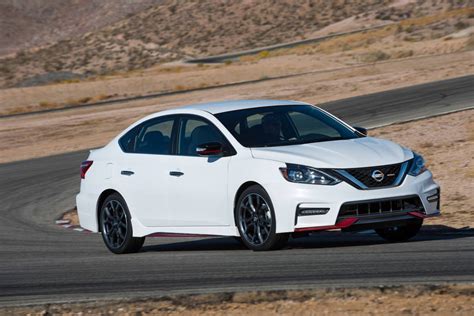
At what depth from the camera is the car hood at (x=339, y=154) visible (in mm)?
10570

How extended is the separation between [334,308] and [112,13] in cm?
12089

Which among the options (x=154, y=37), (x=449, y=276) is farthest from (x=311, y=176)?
(x=154, y=37)

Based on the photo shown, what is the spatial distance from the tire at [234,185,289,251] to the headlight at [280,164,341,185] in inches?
11.5

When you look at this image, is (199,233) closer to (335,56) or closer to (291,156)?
(291,156)

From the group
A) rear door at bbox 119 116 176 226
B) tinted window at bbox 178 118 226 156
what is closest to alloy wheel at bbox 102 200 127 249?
rear door at bbox 119 116 176 226

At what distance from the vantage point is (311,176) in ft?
34.6

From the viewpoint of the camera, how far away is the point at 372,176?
10516 millimetres

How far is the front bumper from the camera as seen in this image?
34.3ft

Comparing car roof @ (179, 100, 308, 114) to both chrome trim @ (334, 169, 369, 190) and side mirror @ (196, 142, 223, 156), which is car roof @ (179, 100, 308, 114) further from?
chrome trim @ (334, 169, 369, 190)

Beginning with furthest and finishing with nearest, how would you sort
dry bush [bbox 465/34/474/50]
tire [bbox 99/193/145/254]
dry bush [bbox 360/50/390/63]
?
dry bush [bbox 360/50/390/63]
dry bush [bbox 465/34/474/50]
tire [bbox 99/193/145/254]

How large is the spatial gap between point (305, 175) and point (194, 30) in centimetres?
10428

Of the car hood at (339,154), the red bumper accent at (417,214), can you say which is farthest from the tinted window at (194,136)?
the red bumper accent at (417,214)

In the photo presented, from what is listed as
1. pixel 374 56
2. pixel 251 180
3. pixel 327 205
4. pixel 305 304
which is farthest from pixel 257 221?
pixel 374 56

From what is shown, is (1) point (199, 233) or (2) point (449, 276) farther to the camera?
(1) point (199, 233)
